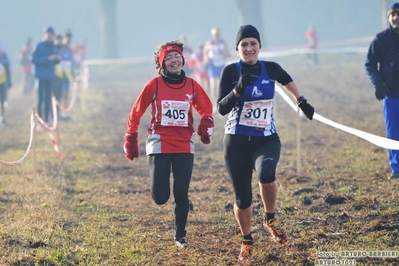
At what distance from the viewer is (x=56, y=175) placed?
39.2 feet

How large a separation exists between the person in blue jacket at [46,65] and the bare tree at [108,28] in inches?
1147

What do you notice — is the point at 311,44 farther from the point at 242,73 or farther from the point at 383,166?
the point at 242,73

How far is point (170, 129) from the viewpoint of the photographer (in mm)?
7215

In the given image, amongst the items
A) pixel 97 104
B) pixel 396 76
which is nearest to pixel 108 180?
pixel 396 76

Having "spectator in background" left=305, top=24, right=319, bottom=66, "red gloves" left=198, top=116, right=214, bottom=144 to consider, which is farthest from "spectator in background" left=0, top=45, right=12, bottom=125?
"spectator in background" left=305, top=24, right=319, bottom=66

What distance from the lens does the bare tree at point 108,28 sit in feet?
153

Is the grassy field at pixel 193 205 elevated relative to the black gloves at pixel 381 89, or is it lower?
lower

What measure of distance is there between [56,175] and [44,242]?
4945mm

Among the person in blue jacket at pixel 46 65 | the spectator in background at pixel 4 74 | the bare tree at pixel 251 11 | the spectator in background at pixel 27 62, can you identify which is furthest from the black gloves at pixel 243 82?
the bare tree at pixel 251 11

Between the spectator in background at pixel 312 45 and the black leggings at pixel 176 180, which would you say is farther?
the spectator in background at pixel 312 45

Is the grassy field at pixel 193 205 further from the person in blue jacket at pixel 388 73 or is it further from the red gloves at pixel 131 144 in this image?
the red gloves at pixel 131 144

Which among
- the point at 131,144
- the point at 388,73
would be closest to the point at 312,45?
the point at 388,73

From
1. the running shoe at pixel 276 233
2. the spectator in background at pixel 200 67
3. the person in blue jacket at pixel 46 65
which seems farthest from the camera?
the spectator in background at pixel 200 67

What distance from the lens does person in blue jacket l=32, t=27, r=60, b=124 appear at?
1730 centimetres
